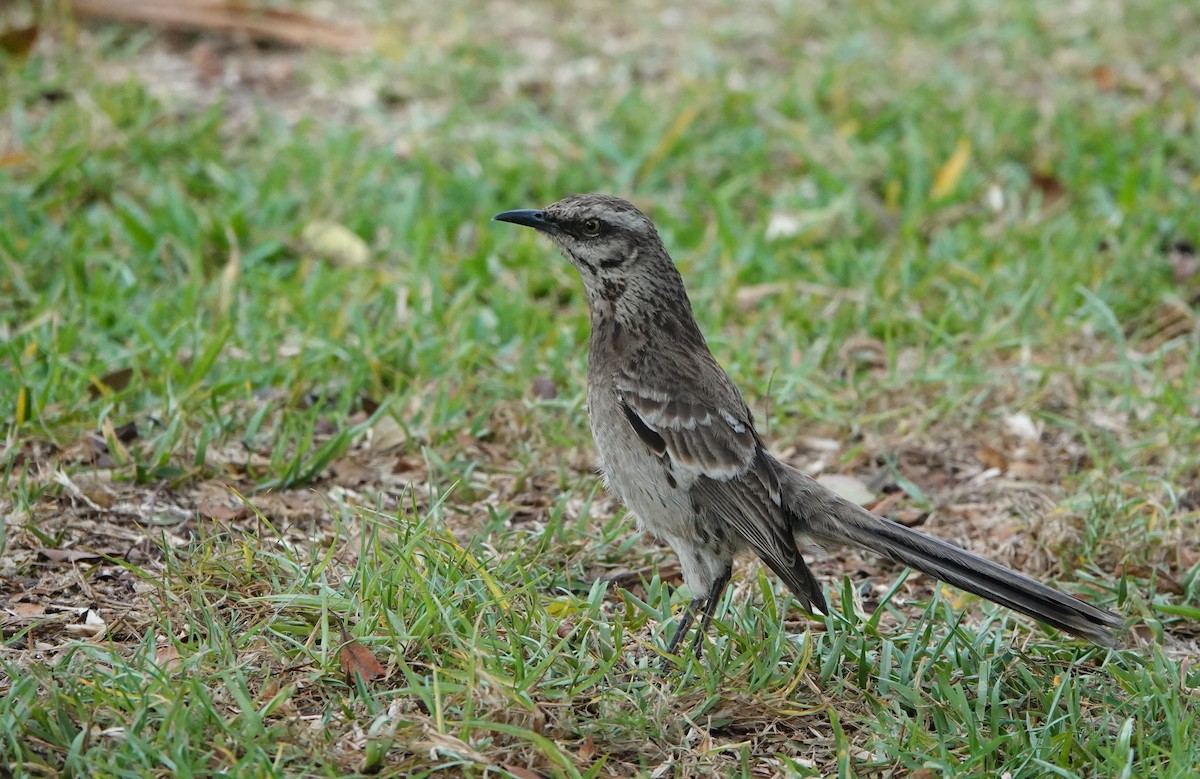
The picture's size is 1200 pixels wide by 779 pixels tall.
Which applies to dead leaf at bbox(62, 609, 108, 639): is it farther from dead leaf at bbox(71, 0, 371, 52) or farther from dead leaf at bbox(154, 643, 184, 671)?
dead leaf at bbox(71, 0, 371, 52)

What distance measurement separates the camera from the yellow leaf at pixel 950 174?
812cm

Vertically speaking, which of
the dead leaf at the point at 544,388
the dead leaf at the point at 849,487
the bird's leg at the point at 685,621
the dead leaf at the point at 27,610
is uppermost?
the dead leaf at the point at 544,388

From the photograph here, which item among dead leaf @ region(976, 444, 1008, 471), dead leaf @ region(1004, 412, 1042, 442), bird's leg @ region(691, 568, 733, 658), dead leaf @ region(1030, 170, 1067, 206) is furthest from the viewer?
dead leaf @ region(1030, 170, 1067, 206)

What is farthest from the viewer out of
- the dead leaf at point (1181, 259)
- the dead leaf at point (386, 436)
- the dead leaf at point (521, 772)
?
the dead leaf at point (1181, 259)

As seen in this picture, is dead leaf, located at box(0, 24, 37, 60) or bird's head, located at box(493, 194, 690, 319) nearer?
bird's head, located at box(493, 194, 690, 319)

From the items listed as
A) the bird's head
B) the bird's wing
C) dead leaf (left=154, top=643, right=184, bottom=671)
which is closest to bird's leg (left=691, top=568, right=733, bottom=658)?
the bird's wing

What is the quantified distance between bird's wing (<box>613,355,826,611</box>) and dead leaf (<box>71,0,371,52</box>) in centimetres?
573

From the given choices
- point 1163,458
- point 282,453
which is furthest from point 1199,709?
point 282,453

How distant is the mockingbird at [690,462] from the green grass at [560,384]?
249 millimetres

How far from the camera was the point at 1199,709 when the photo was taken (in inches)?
162

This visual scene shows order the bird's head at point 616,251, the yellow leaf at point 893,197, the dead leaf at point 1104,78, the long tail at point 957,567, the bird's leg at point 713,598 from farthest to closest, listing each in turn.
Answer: the dead leaf at point 1104,78 < the yellow leaf at point 893,197 < the bird's head at point 616,251 < the bird's leg at point 713,598 < the long tail at point 957,567

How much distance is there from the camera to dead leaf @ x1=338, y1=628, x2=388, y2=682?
3.99 m

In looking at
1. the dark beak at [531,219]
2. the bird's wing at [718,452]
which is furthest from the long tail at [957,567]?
the dark beak at [531,219]

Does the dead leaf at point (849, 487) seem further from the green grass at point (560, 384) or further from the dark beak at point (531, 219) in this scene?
the dark beak at point (531, 219)
